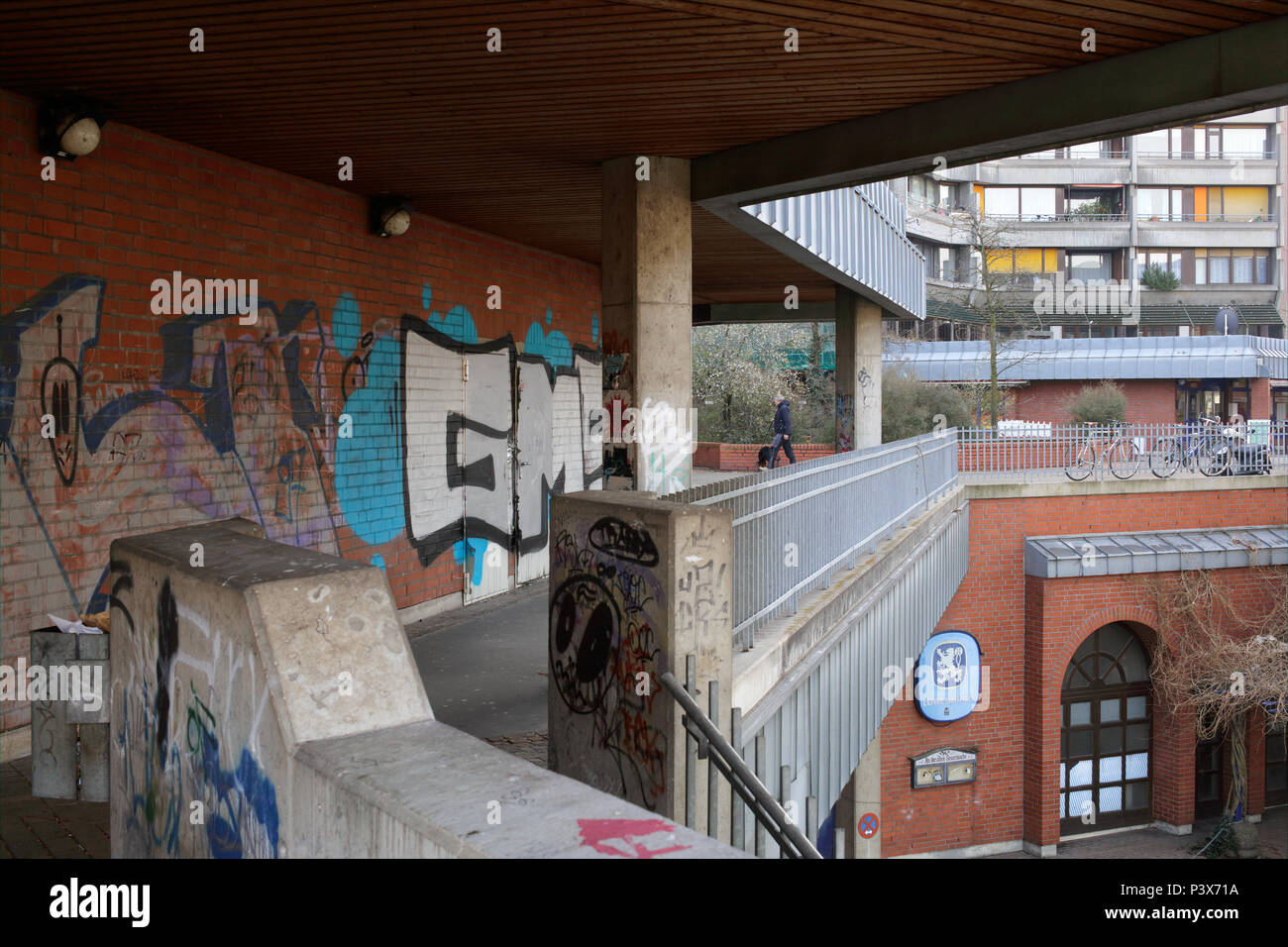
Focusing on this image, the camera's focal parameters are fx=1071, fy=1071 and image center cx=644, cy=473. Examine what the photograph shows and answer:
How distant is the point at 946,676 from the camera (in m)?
21.0

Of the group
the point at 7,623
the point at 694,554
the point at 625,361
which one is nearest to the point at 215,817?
the point at 694,554

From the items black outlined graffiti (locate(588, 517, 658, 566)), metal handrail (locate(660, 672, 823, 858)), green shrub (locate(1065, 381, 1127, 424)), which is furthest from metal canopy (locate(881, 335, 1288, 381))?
metal handrail (locate(660, 672, 823, 858))

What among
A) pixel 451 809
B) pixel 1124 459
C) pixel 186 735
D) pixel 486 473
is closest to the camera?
pixel 451 809

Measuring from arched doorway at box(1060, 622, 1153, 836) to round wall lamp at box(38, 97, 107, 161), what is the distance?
843 inches

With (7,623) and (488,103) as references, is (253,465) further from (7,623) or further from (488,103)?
(488,103)

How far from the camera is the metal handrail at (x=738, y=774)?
409cm

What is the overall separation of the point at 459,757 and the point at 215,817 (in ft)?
4.06

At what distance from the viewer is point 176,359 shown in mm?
7742

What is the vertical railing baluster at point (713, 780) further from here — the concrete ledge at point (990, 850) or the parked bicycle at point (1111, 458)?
the parked bicycle at point (1111, 458)

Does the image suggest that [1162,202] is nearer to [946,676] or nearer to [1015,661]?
[1015,661]

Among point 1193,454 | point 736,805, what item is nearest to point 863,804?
point 1193,454

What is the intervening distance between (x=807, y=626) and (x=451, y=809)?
4651 millimetres

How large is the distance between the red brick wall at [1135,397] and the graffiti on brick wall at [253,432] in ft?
121

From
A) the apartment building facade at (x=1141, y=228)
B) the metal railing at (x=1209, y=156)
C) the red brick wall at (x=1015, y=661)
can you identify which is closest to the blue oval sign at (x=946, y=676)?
the red brick wall at (x=1015, y=661)
